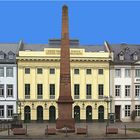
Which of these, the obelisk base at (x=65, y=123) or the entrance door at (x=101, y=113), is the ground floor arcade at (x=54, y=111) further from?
the obelisk base at (x=65, y=123)

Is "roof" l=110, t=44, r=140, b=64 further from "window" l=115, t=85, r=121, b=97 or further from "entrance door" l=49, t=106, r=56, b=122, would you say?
"entrance door" l=49, t=106, r=56, b=122

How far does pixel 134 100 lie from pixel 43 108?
1462cm

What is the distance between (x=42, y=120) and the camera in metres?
74.1

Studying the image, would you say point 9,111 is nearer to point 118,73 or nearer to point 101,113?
point 101,113

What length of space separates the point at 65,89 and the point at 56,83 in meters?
32.6

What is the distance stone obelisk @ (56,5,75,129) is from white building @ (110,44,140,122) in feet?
111

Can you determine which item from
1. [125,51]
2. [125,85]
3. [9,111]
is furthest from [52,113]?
[125,51]

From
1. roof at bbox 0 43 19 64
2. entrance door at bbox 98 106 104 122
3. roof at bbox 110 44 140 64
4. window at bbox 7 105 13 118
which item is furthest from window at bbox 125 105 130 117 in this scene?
roof at bbox 0 43 19 64

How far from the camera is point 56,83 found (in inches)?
2955

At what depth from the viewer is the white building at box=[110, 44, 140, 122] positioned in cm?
7650

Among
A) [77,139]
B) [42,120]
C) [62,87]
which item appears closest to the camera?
[77,139]

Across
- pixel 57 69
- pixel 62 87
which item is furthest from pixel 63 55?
pixel 57 69

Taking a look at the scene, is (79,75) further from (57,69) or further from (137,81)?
(137,81)

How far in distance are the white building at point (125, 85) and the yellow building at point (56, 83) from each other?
135cm
